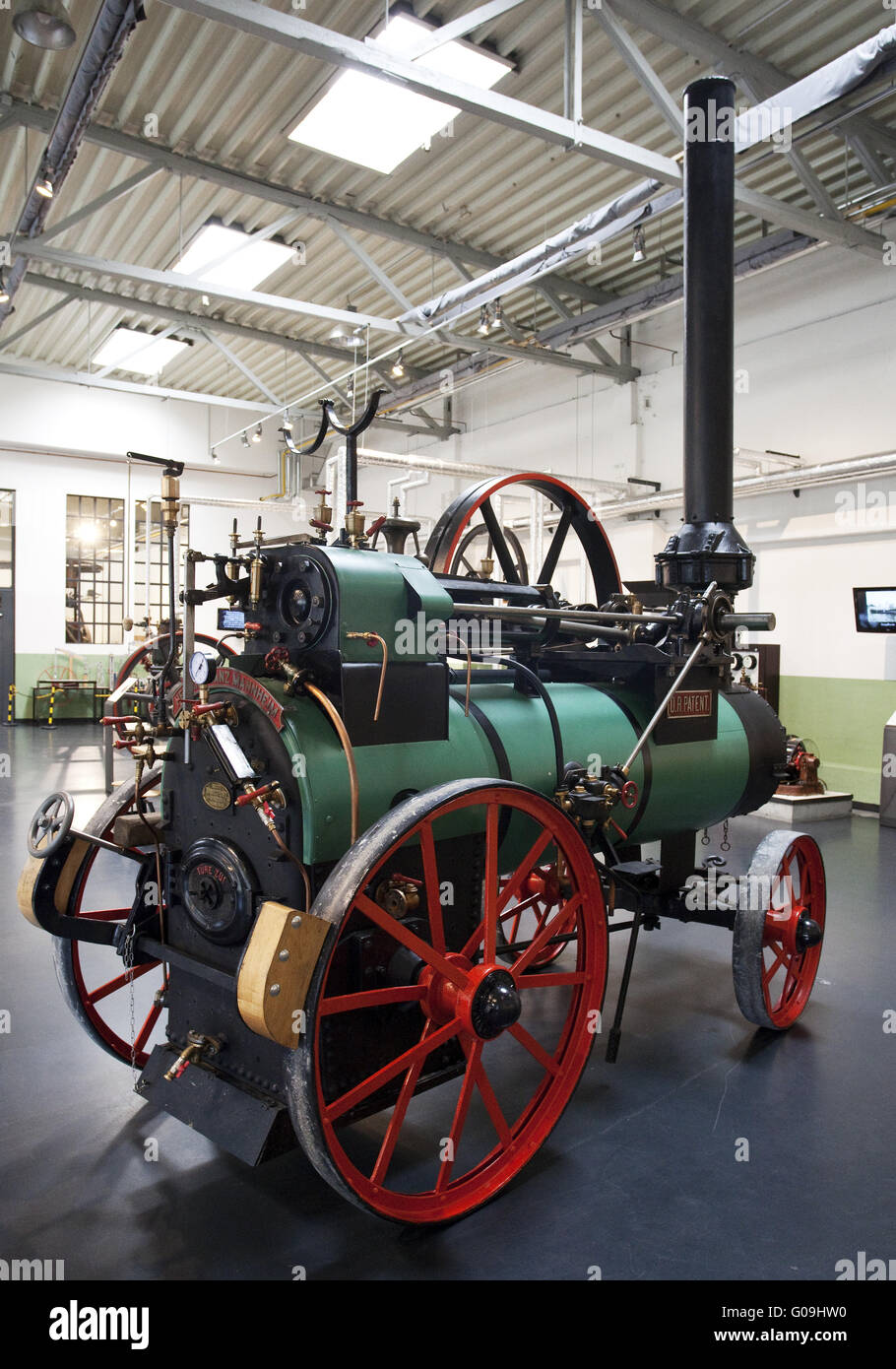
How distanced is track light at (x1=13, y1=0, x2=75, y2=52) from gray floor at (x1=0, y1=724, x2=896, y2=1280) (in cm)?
449

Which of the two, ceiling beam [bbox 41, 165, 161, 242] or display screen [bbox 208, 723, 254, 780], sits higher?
ceiling beam [bbox 41, 165, 161, 242]

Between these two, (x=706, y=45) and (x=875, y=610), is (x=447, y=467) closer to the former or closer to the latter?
(x=875, y=610)

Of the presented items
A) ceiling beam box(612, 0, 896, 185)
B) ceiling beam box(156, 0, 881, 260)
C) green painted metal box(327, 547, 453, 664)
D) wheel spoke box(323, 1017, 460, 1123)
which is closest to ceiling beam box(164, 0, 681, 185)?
ceiling beam box(156, 0, 881, 260)

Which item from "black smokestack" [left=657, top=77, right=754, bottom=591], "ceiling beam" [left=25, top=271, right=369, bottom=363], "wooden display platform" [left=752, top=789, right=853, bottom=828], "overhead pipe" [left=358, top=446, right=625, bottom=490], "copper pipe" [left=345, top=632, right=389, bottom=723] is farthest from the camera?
"ceiling beam" [left=25, top=271, right=369, bottom=363]

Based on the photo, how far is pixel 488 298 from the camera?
6746 mm

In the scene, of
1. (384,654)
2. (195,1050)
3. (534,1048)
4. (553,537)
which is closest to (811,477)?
(553,537)

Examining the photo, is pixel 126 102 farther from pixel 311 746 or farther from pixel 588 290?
pixel 311 746

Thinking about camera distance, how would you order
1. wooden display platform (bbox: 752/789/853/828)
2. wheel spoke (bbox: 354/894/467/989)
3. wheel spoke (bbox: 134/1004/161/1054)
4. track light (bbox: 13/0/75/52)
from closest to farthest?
1. wheel spoke (bbox: 354/894/467/989)
2. wheel spoke (bbox: 134/1004/161/1054)
3. track light (bbox: 13/0/75/52)
4. wooden display platform (bbox: 752/789/853/828)

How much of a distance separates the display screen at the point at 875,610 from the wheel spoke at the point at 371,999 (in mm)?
6088

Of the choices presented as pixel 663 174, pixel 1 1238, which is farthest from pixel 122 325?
pixel 1 1238

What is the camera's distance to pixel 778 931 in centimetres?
315

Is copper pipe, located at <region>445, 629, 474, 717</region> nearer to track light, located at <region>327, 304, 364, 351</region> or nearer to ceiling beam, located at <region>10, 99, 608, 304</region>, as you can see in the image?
ceiling beam, located at <region>10, 99, 608, 304</region>

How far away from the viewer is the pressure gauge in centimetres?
213
